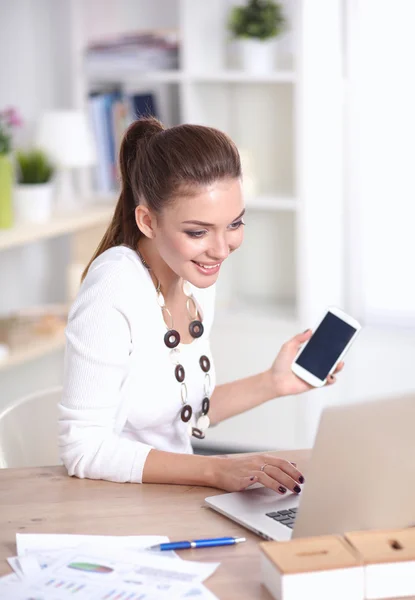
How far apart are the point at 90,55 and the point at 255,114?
68cm

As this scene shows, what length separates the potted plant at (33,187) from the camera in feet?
11.8

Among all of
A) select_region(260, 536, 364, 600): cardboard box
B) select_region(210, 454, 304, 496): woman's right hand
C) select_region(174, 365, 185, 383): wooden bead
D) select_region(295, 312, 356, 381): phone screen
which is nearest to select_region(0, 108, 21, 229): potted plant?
A: select_region(174, 365, 185, 383): wooden bead

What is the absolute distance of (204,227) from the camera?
1869mm

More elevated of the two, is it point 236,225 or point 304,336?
point 236,225

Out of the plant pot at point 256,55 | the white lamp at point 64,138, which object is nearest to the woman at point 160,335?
the white lamp at point 64,138

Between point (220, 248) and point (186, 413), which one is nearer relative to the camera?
point (220, 248)

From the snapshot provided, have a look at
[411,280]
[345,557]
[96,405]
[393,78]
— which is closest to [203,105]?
[393,78]

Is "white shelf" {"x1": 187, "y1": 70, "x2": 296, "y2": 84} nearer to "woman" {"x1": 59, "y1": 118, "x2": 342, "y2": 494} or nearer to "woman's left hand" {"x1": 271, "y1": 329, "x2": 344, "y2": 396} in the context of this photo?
"woman" {"x1": 59, "y1": 118, "x2": 342, "y2": 494}

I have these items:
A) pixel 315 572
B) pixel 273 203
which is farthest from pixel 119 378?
pixel 273 203

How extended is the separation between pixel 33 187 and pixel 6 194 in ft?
0.49

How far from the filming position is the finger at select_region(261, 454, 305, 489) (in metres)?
1.70

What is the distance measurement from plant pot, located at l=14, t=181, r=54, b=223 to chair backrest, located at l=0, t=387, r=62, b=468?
5.06 feet

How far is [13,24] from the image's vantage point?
4.00 metres

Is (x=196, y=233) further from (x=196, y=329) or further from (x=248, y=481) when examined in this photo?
(x=248, y=481)
